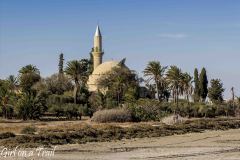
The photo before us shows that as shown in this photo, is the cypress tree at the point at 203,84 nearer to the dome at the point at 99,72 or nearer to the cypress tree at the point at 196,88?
the cypress tree at the point at 196,88

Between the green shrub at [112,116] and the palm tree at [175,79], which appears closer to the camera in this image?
the green shrub at [112,116]

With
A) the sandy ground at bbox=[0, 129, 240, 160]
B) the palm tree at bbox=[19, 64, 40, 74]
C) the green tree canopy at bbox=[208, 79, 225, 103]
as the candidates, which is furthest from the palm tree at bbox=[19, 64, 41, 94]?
the sandy ground at bbox=[0, 129, 240, 160]

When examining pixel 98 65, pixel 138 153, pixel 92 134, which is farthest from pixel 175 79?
pixel 138 153

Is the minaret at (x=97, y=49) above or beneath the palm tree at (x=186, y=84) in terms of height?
above

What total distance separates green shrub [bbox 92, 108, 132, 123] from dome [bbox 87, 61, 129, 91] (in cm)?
2859

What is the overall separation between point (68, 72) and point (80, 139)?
3579 centimetres

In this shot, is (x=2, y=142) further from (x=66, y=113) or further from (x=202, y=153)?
(x=66, y=113)

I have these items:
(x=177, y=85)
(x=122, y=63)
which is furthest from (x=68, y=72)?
(x=122, y=63)

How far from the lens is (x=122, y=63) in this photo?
88.9 meters

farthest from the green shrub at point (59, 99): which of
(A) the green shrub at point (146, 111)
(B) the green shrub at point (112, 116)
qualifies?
(B) the green shrub at point (112, 116)

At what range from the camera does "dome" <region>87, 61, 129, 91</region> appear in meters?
84.4

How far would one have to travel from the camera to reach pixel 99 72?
86.0 metres

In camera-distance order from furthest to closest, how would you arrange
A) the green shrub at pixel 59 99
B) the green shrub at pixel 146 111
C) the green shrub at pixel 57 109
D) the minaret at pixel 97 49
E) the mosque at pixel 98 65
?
the minaret at pixel 97 49 < the mosque at pixel 98 65 < the green shrub at pixel 59 99 < the green shrub at pixel 57 109 < the green shrub at pixel 146 111

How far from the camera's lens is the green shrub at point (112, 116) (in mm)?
52500
